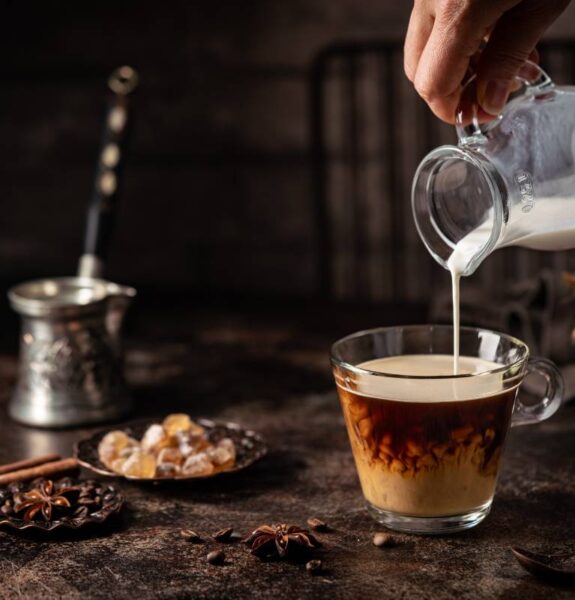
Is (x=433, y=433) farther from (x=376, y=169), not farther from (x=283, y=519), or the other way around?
(x=376, y=169)

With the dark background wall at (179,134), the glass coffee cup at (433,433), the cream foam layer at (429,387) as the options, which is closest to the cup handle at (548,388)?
the glass coffee cup at (433,433)

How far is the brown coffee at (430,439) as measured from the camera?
1200 millimetres

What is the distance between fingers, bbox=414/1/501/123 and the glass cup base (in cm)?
50

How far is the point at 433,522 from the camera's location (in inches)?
49.0

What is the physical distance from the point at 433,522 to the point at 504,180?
16.0 inches

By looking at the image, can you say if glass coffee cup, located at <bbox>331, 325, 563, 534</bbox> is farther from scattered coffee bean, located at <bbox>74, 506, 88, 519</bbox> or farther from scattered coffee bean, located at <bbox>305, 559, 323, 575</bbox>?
scattered coffee bean, located at <bbox>74, 506, 88, 519</bbox>

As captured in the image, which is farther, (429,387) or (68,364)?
(68,364)

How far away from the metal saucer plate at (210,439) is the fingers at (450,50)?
21.0 inches

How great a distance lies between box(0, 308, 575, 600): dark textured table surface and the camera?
112 cm

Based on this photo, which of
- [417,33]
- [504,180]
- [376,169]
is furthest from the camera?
[376,169]

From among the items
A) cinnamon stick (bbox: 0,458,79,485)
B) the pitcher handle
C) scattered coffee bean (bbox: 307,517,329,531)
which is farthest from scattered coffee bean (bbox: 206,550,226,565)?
the pitcher handle

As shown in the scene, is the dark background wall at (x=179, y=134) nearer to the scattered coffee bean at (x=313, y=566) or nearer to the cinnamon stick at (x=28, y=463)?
the cinnamon stick at (x=28, y=463)

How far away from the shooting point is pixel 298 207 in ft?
12.0

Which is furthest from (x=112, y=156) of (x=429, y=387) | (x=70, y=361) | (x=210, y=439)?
(x=429, y=387)
